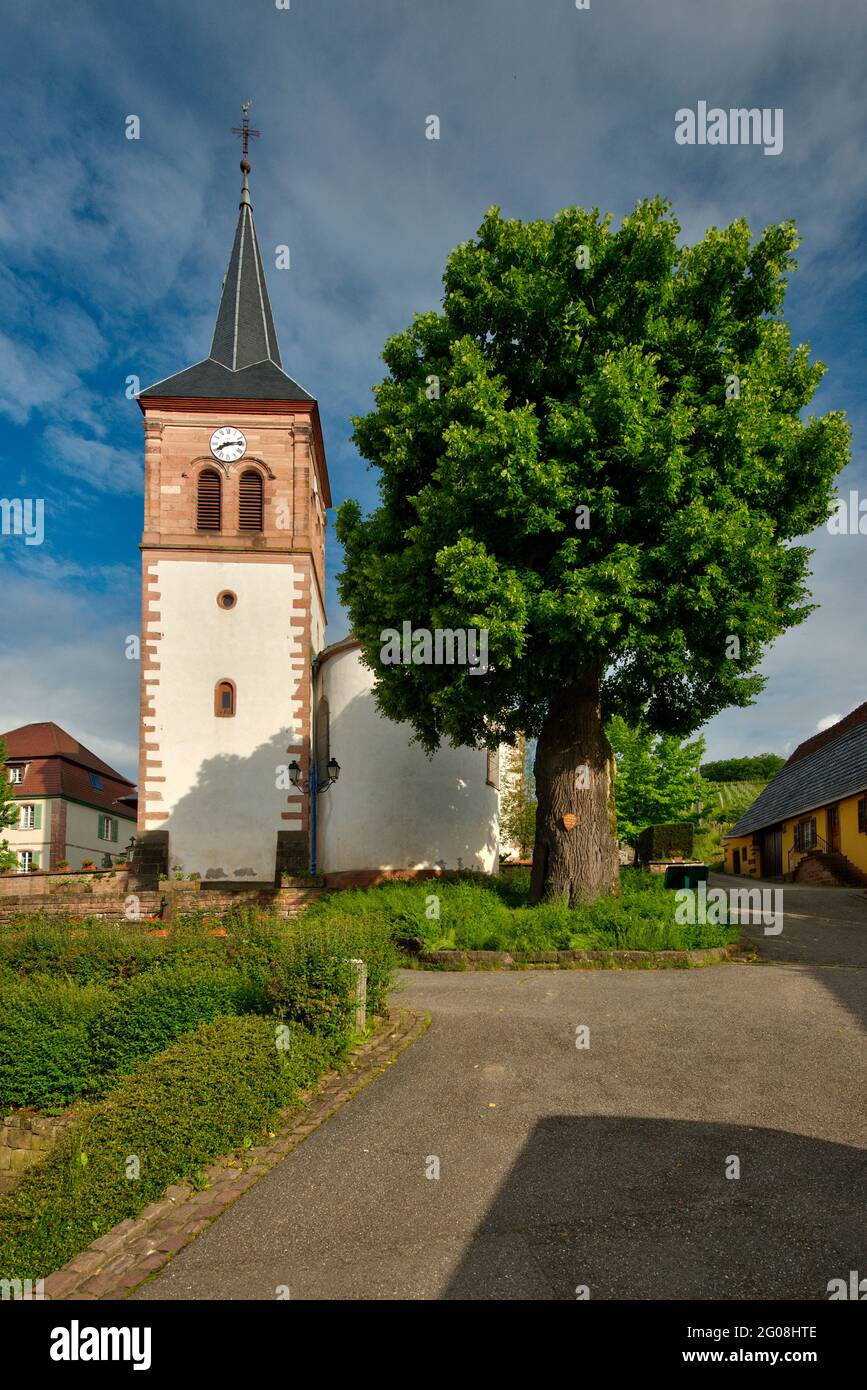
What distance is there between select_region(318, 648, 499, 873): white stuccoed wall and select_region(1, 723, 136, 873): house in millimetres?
28393

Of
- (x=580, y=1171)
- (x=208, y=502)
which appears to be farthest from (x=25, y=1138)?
(x=208, y=502)

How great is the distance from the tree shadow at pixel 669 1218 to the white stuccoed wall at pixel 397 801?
641 inches

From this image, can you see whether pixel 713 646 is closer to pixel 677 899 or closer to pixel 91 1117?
pixel 677 899

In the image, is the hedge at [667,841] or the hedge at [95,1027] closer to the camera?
the hedge at [95,1027]

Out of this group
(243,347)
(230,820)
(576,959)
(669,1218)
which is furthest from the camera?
(243,347)

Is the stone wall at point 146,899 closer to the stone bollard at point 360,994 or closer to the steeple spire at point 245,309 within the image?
the stone bollard at point 360,994

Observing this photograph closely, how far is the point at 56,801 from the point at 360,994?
47239mm

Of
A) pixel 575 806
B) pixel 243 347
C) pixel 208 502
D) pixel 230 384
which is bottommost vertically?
pixel 575 806

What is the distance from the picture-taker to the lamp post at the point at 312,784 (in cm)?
2461

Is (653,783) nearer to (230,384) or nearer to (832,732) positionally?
(832,732)

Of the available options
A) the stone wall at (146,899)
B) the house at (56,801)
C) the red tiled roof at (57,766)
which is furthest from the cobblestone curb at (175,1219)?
the red tiled roof at (57,766)

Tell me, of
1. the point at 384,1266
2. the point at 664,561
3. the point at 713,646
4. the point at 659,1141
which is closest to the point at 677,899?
the point at 713,646

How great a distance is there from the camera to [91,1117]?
24.5ft

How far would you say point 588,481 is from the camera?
1366 cm
